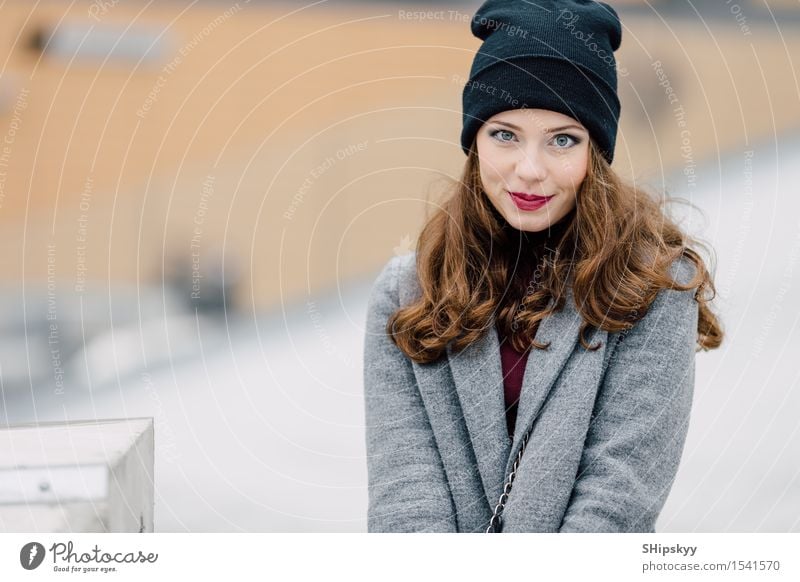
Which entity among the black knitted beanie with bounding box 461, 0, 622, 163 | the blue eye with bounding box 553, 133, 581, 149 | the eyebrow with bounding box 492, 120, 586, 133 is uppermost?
the black knitted beanie with bounding box 461, 0, 622, 163

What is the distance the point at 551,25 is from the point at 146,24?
0.44m

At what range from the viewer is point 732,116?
3.37 ft

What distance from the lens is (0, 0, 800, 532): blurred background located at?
997mm

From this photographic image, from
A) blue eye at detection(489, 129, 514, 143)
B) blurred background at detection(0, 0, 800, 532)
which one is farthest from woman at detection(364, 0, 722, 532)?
blurred background at detection(0, 0, 800, 532)

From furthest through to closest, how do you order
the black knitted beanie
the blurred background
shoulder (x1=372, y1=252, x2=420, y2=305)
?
the blurred background < shoulder (x1=372, y1=252, x2=420, y2=305) < the black knitted beanie

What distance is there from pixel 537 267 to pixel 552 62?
0.19 metres

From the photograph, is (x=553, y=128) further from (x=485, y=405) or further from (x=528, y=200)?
(x=485, y=405)

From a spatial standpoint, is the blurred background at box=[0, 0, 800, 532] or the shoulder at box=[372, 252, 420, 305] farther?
the blurred background at box=[0, 0, 800, 532]

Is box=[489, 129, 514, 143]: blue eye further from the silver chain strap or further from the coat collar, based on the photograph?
the silver chain strap

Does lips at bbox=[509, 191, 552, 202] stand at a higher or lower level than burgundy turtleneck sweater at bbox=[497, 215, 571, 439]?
higher

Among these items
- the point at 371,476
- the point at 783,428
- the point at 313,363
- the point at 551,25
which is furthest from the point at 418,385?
the point at 783,428

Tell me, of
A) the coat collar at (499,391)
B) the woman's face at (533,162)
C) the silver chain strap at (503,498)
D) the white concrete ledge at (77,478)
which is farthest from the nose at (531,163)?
the white concrete ledge at (77,478)

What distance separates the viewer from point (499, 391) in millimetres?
827
